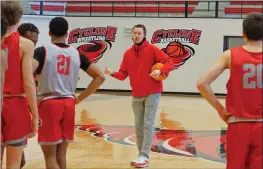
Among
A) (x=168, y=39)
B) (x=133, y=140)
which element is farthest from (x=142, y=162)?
(x=168, y=39)

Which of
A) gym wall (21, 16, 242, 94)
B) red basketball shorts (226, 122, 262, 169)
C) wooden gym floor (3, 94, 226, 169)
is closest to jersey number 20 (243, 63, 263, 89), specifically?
red basketball shorts (226, 122, 262, 169)

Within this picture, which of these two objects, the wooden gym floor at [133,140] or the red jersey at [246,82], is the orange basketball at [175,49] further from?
the red jersey at [246,82]

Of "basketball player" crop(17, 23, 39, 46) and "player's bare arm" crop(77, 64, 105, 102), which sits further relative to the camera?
"basketball player" crop(17, 23, 39, 46)

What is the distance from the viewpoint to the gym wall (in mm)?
17734

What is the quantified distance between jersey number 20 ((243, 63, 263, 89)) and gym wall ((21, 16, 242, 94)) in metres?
14.3

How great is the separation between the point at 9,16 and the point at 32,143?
443 centimetres

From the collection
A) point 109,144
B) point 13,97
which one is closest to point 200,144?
point 109,144

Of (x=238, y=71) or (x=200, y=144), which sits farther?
(x=200, y=144)

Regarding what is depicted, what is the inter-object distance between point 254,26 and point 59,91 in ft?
5.20

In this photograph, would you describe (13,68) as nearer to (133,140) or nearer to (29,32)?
(29,32)

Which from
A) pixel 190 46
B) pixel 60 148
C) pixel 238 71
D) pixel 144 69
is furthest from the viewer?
pixel 190 46

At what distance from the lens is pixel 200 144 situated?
777cm

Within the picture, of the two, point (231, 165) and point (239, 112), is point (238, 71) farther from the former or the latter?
point (231, 165)

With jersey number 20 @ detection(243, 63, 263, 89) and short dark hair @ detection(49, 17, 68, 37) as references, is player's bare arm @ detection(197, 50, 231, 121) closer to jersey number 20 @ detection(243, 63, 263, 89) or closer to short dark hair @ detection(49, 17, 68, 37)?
jersey number 20 @ detection(243, 63, 263, 89)
